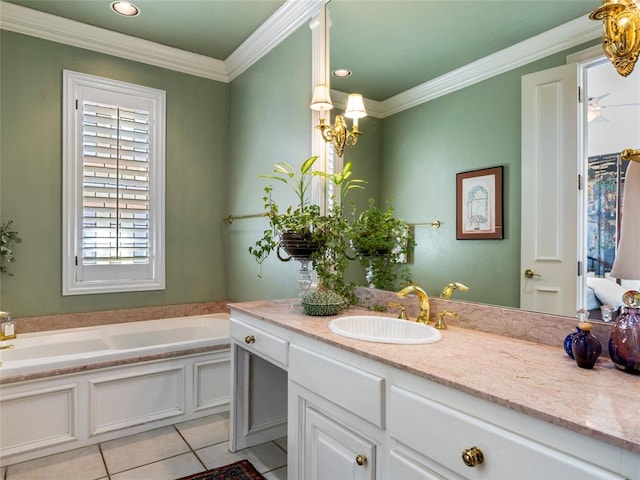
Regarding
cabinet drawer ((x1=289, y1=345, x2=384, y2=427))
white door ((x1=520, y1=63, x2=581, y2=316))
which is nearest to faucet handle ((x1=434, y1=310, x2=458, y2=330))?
white door ((x1=520, y1=63, x2=581, y2=316))

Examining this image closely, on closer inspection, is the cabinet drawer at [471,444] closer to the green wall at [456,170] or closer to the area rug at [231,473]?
the green wall at [456,170]

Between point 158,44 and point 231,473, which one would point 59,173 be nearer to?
point 158,44

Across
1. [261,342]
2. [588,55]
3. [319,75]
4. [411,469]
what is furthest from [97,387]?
[588,55]

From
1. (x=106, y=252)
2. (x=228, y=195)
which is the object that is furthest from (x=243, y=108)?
(x=106, y=252)

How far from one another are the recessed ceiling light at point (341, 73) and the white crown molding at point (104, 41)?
1.66 metres

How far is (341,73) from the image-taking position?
234cm

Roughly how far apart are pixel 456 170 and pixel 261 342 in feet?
3.93

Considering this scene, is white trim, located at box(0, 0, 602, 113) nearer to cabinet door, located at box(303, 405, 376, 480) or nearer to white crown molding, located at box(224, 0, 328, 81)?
white crown molding, located at box(224, 0, 328, 81)

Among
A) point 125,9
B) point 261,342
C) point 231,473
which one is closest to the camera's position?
point 261,342

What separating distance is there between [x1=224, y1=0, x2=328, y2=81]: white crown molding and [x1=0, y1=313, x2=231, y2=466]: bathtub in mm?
2190

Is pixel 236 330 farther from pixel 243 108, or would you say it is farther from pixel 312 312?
pixel 243 108

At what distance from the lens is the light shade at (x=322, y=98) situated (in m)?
2.34

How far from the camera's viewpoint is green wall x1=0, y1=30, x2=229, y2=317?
2.86m

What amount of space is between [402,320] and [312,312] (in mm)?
434
